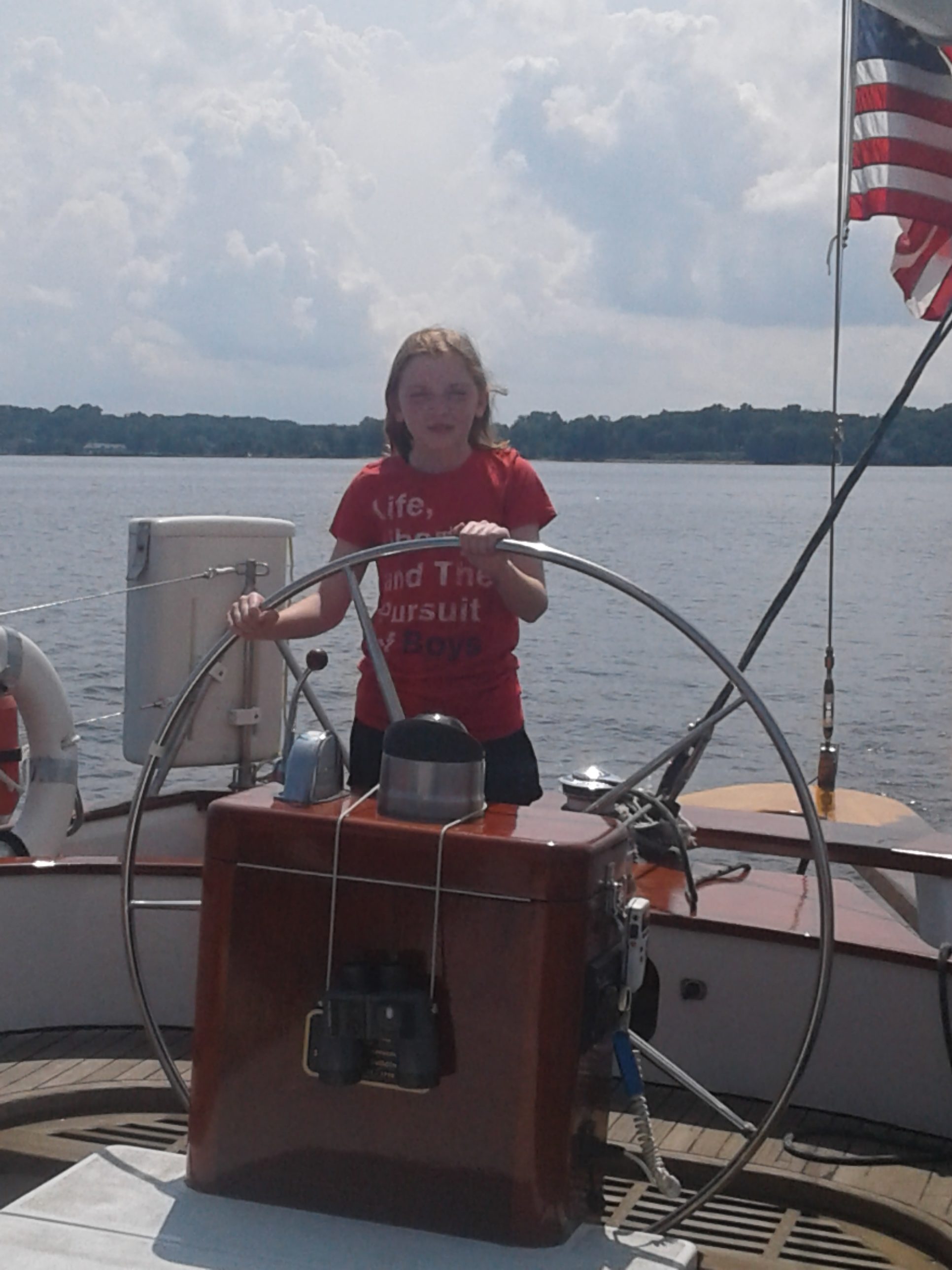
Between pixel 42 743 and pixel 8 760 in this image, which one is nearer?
pixel 42 743

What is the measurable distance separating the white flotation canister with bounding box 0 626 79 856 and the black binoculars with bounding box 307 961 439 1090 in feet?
7.78

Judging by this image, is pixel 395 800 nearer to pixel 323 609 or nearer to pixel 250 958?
pixel 250 958

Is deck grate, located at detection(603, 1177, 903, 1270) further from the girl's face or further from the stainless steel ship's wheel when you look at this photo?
the girl's face

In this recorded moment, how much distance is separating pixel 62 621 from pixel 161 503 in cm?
3219

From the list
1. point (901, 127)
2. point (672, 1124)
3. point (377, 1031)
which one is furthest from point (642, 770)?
point (901, 127)

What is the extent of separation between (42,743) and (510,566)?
2.44m

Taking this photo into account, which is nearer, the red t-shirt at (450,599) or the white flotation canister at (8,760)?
the red t-shirt at (450,599)

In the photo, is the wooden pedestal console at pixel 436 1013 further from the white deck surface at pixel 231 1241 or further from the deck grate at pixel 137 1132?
the deck grate at pixel 137 1132

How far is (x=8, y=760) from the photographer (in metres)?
4.71

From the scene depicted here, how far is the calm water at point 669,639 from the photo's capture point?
519 inches

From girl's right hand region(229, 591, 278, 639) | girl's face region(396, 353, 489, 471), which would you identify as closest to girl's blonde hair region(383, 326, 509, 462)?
girl's face region(396, 353, 489, 471)

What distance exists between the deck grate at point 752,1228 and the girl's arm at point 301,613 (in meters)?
1.02

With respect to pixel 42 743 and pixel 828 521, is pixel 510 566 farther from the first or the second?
pixel 42 743

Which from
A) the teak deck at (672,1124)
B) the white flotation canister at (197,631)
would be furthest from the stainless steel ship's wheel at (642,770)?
the white flotation canister at (197,631)
